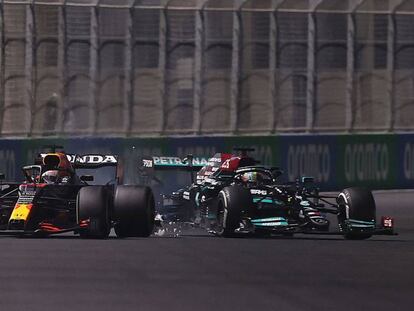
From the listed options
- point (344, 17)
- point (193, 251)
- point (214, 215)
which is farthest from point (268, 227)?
point (344, 17)

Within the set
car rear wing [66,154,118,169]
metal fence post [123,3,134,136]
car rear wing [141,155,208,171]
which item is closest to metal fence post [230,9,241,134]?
metal fence post [123,3,134,136]

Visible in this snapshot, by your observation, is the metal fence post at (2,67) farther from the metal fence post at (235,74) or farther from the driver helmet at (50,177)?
the driver helmet at (50,177)

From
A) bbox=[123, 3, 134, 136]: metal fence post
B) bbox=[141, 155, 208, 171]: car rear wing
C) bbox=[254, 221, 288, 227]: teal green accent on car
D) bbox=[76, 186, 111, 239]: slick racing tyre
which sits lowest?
bbox=[254, 221, 288, 227]: teal green accent on car

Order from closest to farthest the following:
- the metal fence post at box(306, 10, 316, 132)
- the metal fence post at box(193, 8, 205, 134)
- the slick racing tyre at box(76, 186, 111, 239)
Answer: the slick racing tyre at box(76, 186, 111, 239)
the metal fence post at box(193, 8, 205, 134)
the metal fence post at box(306, 10, 316, 132)

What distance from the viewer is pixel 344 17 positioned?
31422 mm

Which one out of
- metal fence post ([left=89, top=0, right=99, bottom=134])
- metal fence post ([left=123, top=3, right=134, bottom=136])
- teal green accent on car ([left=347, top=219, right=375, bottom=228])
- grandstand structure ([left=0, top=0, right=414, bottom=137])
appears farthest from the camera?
metal fence post ([left=123, top=3, right=134, bottom=136])

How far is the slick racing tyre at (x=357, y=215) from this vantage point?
60.4ft

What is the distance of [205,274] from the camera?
12.1 m

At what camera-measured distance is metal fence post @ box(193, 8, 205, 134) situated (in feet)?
99.6

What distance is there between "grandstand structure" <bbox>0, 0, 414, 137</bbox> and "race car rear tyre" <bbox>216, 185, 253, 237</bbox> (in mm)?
11890

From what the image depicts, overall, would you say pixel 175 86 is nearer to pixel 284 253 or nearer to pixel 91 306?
pixel 284 253

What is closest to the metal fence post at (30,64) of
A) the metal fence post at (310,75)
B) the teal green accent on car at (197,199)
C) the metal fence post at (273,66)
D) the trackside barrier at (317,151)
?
the trackside barrier at (317,151)

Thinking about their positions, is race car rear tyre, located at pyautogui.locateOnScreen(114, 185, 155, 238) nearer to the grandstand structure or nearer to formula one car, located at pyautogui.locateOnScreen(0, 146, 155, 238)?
formula one car, located at pyautogui.locateOnScreen(0, 146, 155, 238)

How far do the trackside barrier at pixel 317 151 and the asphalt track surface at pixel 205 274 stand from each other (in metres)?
10.8
